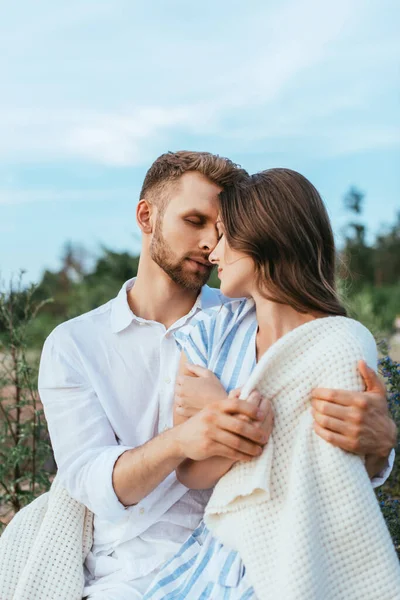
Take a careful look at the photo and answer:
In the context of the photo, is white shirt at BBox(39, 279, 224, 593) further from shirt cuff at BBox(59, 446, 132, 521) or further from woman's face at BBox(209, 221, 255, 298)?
woman's face at BBox(209, 221, 255, 298)

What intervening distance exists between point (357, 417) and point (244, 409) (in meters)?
0.28

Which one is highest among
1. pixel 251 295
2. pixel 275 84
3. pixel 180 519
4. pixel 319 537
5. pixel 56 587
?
pixel 275 84

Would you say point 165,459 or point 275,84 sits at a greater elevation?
point 275,84

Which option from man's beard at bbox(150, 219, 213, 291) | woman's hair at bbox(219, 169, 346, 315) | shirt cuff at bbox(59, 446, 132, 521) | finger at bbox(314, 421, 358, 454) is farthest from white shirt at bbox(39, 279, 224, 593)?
finger at bbox(314, 421, 358, 454)

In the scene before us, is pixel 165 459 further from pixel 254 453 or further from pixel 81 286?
pixel 81 286

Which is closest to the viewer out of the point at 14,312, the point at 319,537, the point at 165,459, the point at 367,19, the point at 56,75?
the point at 319,537

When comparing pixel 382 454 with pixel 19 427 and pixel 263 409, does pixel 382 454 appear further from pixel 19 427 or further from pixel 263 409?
pixel 19 427

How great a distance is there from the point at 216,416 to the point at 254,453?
5.2 inches

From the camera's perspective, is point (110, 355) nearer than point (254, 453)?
No

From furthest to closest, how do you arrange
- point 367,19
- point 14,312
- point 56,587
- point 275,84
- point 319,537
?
point 367,19
point 275,84
point 14,312
point 56,587
point 319,537

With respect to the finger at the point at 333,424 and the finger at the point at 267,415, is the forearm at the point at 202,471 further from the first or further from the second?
the finger at the point at 333,424

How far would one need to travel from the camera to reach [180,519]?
7.67 ft

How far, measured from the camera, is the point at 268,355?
1947 mm

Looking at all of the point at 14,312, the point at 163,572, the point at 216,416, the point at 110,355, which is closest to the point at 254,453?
the point at 216,416
